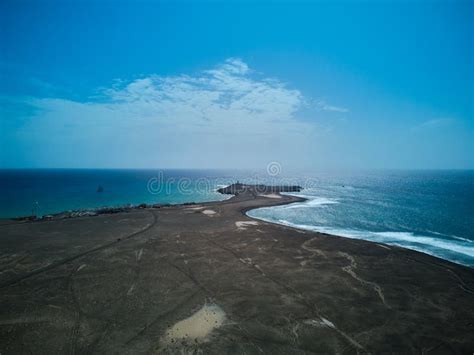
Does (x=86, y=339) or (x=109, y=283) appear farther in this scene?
(x=109, y=283)

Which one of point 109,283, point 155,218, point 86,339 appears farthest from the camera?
point 155,218

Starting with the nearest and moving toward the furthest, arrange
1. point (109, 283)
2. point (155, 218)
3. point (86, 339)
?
point (86, 339), point (109, 283), point (155, 218)

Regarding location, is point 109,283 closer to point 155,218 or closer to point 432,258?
point 155,218

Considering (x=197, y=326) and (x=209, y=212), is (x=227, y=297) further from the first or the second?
(x=209, y=212)

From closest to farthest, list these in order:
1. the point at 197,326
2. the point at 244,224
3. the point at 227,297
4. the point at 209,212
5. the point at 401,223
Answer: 1. the point at 197,326
2. the point at 227,297
3. the point at 244,224
4. the point at 401,223
5. the point at 209,212

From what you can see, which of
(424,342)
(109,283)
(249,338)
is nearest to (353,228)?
(424,342)

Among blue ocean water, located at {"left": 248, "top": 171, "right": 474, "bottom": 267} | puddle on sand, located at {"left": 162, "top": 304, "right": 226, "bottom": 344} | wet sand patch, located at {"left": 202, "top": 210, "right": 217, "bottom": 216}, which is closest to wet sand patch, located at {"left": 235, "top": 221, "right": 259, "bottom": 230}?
blue ocean water, located at {"left": 248, "top": 171, "right": 474, "bottom": 267}

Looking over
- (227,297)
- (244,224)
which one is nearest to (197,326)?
(227,297)
